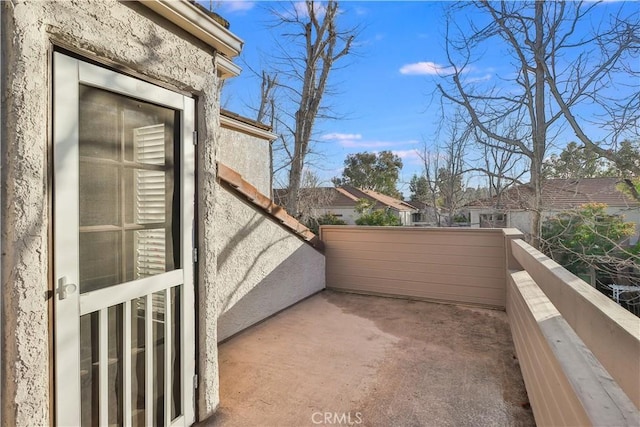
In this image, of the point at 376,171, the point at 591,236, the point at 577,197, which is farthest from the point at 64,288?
the point at 376,171

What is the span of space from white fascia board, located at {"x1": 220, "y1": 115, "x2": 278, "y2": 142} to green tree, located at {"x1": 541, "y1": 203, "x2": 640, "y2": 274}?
550 centimetres

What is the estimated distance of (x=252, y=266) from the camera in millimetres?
4441

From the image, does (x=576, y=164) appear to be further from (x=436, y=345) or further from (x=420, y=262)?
(x=436, y=345)

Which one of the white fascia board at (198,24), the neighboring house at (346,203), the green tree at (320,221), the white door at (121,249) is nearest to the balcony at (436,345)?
the white door at (121,249)

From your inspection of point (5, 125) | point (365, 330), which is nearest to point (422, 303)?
point (365, 330)

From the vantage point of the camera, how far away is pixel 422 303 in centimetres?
566

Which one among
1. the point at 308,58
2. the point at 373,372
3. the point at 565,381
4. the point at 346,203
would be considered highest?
the point at 308,58

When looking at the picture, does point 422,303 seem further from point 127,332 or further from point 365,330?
point 127,332

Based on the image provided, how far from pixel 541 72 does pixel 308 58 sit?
5787mm

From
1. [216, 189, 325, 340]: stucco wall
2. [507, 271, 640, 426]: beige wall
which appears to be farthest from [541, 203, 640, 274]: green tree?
[216, 189, 325, 340]: stucco wall

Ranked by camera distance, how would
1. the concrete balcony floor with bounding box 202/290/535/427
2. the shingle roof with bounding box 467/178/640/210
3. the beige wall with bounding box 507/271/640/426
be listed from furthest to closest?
the shingle roof with bounding box 467/178/640/210 → the concrete balcony floor with bounding box 202/290/535/427 → the beige wall with bounding box 507/271/640/426

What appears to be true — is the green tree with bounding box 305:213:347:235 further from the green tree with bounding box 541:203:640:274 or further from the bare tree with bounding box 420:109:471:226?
the green tree with bounding box 541:203:640:274

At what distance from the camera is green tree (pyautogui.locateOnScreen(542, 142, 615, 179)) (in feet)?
18.6

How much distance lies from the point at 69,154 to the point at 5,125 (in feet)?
0.88
